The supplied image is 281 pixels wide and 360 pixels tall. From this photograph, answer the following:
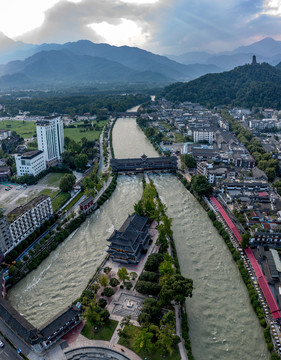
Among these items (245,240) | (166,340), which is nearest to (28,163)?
(245,240)

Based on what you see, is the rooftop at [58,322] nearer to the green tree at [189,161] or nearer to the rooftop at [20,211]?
the rooftop at [20,211]

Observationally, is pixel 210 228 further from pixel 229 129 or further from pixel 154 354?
pixel 229 129

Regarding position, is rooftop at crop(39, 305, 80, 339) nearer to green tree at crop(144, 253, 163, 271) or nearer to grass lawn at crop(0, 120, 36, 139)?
green tree at crop(144, 253, 163, 271)

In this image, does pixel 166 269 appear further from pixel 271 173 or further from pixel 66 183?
pixel 271 173

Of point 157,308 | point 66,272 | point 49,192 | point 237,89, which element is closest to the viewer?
point 157,308

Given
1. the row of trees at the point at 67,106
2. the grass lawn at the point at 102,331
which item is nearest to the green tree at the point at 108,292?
the grass lawn at the point at 102,331

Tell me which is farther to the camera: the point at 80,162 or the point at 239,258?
the point at 80,162
